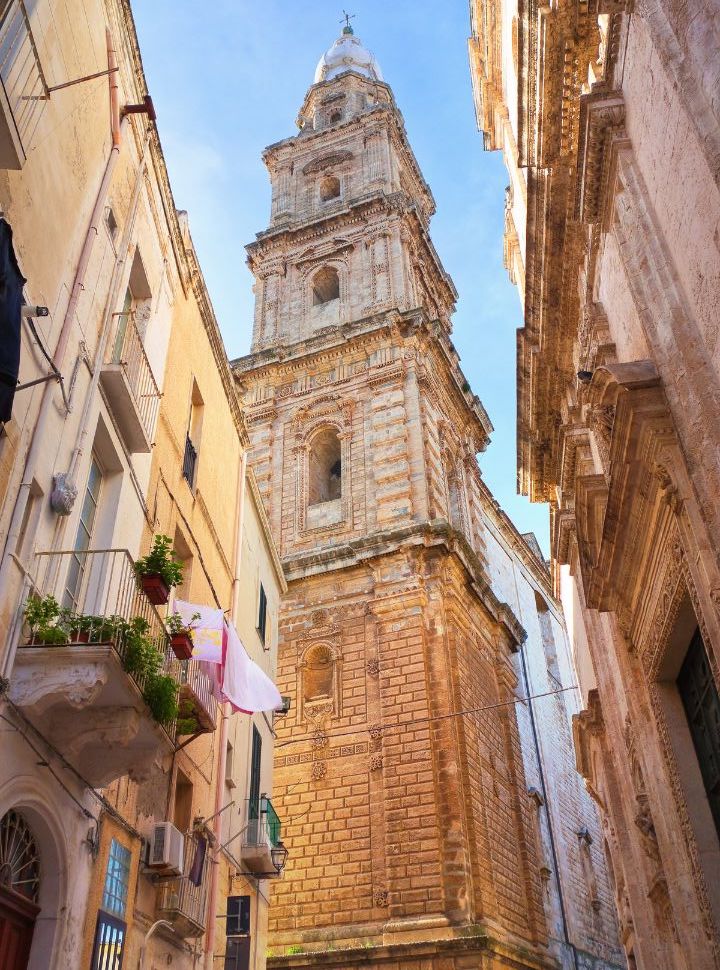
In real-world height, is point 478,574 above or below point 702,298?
above

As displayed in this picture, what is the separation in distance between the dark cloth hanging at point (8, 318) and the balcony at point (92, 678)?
1.55m

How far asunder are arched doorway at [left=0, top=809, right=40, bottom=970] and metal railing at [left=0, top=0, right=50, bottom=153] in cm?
487

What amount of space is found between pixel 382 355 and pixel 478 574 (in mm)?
6958

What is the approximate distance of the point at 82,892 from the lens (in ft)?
21.2

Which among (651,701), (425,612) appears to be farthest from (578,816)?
(651,701)

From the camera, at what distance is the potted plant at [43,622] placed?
6020 millimetres

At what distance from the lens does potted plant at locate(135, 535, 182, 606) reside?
7559mm

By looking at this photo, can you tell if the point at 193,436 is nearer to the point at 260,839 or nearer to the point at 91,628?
the point at 260,839

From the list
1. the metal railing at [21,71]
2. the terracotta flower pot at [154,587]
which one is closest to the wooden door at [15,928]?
the terracotta flower pot at [154,587]

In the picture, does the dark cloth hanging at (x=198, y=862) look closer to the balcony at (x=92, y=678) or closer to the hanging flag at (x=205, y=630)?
the hanging flag at (x=205, y=630)

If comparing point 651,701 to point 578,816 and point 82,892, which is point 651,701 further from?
point 578,816

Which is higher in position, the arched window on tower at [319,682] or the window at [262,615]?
the arched window on tower at [319,682]

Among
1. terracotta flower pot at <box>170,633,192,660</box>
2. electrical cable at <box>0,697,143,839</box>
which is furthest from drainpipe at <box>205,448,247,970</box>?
terracotta flower pot at <box>170,633,192,660</box>

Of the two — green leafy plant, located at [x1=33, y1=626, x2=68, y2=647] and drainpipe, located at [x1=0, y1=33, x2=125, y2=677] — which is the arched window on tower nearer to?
drainpipe, located at [x1=0, y1=33, x2=125, y2=677]
